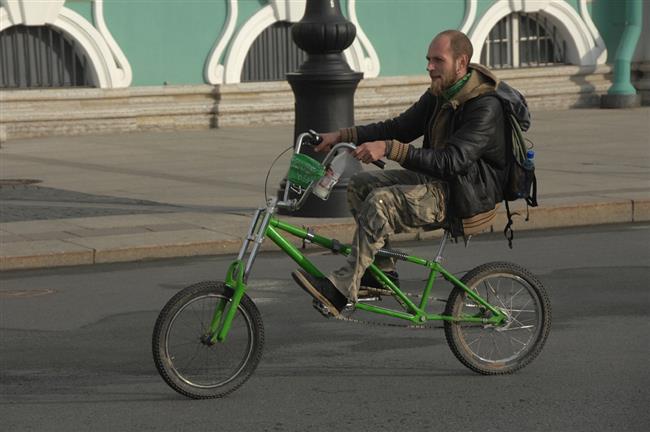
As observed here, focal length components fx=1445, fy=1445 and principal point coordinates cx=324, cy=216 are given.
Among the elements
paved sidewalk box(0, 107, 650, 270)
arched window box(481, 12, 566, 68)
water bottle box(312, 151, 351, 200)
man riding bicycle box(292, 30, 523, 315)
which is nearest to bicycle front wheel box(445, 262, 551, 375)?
man riding bicycle box(292, 30, 523, 315)

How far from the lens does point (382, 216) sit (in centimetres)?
624

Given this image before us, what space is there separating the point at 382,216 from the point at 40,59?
1421cm

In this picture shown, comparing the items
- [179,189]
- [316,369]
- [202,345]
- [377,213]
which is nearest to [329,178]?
[377,213]

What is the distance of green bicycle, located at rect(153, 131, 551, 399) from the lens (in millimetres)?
6016

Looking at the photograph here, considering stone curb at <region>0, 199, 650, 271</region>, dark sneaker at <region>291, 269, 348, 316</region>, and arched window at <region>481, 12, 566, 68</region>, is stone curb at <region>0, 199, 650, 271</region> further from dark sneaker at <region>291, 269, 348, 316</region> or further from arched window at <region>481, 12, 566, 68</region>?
arched window at <region>481, 12, 566, 68</region>

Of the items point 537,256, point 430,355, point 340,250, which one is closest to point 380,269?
point 340,250

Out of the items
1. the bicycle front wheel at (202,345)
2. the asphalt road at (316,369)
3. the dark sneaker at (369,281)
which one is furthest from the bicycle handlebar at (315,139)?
the asphalt road at (316,369)

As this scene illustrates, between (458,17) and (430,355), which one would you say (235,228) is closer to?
(430,355)

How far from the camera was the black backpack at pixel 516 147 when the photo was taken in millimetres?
6363

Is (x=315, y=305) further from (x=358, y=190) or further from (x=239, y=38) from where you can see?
(x=239, y=38)

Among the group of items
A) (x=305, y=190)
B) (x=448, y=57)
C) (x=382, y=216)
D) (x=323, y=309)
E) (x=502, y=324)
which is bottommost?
(x=502, y=324)

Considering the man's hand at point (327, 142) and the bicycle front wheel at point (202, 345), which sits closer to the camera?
the bicycle front wheel at point (202, 345)

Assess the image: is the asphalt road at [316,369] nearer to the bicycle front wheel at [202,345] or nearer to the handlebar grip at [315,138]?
the bicycle front wheel at [202,345]

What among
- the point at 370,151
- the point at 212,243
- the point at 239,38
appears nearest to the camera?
the point at 370,151
